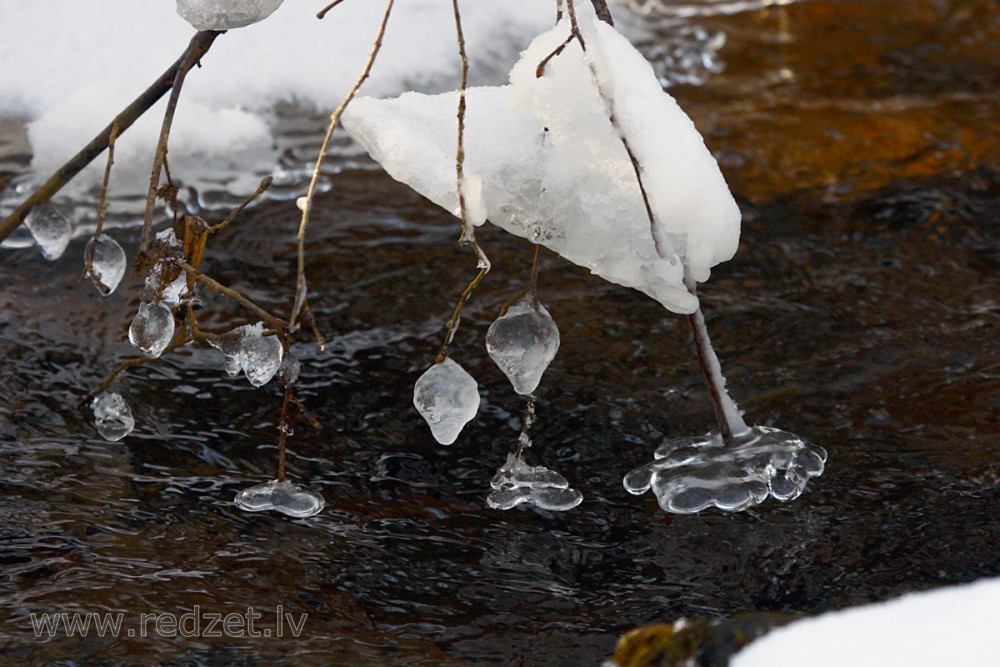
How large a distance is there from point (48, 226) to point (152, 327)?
378mm

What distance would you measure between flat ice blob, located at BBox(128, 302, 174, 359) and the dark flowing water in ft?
1.20

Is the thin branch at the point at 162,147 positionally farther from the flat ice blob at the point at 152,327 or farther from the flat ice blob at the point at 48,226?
the flat ice blob at the point at 48,226

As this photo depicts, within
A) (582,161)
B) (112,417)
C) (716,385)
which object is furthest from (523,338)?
(112,417)

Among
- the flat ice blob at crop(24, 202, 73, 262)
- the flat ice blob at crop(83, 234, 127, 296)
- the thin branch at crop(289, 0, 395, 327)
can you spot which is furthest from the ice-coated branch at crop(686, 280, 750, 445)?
the flat ice blob at crop(24, 202, 73, 262)

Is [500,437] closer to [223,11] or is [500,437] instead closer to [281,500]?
[281,500]

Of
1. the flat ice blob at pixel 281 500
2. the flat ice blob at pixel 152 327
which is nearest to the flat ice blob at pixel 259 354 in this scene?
the flat ice blob at pixel 152 327

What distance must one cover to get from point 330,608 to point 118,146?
7.04 feet

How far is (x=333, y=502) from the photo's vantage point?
6.98 ft

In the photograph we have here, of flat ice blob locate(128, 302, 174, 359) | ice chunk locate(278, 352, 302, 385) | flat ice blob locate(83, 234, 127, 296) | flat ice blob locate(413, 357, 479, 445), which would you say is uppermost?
flat ice blob locate(83, 234, 127, 296)

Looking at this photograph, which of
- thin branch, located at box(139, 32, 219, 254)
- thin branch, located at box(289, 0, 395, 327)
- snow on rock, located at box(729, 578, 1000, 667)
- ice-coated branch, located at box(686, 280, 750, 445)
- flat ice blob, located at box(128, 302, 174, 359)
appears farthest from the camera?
ice-coated branch, located at box(686, 280, 750, 445)

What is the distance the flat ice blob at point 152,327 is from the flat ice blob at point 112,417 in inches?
12.9

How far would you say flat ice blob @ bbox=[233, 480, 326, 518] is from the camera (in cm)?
203

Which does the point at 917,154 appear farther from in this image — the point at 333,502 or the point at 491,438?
the point at 333,502

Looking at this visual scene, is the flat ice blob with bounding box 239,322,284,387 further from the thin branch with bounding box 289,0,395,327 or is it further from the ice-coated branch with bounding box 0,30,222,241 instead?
the ice-coated branch with bounding box 0,30,222,241
